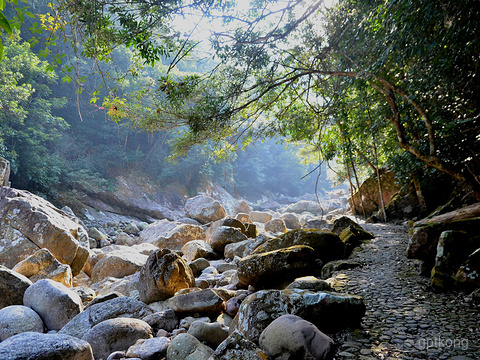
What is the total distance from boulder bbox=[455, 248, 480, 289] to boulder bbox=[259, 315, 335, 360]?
1904 millimetres

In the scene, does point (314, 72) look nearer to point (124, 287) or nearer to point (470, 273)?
point (470, 273)

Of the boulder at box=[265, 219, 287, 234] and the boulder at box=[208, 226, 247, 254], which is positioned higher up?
the boulder at box=[265, 219, 287, 234]

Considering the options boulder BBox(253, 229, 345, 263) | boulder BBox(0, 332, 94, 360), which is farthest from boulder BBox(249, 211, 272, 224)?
boulder BBox(0, 332, 94, 360)

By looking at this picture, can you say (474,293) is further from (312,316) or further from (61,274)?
(61,274)

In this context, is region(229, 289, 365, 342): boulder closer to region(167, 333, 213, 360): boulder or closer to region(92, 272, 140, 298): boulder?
region(167, 333, 213, 360): boulder

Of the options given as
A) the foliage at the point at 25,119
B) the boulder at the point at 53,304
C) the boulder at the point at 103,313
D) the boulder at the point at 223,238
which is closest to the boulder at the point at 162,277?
the boulder at the point at 103,313

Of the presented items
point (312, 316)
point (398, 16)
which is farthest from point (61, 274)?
point (398, 16)

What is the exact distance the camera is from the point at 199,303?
376 centimetres

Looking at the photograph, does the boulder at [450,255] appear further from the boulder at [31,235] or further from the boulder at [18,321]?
the boulder at [31,235]

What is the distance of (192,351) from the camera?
2742 millimetres

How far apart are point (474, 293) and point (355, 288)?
4.03ft

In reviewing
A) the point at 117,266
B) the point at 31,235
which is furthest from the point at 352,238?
the point at 31,235

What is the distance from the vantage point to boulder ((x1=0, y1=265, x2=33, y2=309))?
4613 mm

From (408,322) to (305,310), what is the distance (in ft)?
3.15
